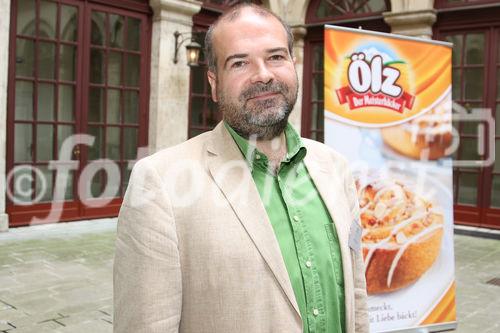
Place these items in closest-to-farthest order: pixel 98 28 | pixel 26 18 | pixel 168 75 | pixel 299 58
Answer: pixel 26 18
pixel 98 28
pixel 168 75
pixel 299 58

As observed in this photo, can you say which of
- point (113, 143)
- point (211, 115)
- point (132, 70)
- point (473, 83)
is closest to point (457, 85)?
point (473, 83)

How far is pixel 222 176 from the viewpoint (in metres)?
1.71

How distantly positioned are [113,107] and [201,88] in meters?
1.67

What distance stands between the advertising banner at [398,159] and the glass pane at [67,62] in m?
5.44

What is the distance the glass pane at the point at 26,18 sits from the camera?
7.29m

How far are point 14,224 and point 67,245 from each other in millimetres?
1154

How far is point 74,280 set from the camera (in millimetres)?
5262

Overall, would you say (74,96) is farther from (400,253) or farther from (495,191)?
(495,191)

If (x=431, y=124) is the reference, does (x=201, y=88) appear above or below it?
above

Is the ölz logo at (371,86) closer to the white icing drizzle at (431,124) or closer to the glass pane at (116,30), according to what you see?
the white icing drizzle at (431,124)

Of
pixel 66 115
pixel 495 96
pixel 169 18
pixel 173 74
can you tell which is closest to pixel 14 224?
pixel 66 115

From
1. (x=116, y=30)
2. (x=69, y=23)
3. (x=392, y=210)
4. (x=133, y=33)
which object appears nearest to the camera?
(x=392, y=210)

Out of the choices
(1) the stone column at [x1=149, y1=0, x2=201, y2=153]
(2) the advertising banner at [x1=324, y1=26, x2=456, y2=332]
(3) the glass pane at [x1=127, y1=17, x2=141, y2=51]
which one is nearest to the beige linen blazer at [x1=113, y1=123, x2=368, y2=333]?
(2) the advertising banner at [x1=324, y1=26, x2=456, y2=332]

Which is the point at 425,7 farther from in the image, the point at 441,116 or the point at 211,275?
the point at 211,275
